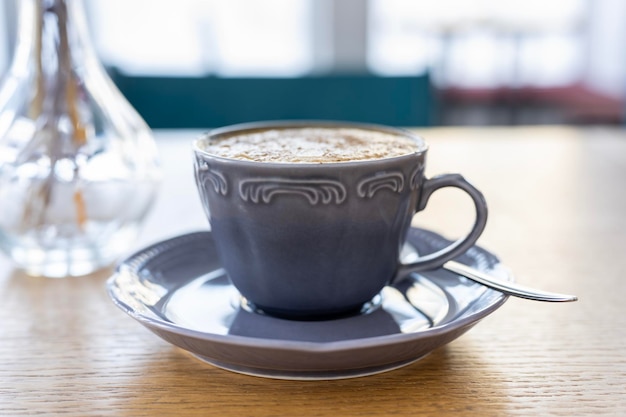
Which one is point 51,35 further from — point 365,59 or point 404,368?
point 365,59

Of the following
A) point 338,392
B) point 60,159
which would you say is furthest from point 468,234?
point 60,159

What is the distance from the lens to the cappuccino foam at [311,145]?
0.44m

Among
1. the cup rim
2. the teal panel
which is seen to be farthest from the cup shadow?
the teal panel

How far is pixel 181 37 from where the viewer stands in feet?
11.6

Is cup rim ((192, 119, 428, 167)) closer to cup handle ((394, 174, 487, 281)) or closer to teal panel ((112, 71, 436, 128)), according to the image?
cup handle ((394, 174, 487, 281))

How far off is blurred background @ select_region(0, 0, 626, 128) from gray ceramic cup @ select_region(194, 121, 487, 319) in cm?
107

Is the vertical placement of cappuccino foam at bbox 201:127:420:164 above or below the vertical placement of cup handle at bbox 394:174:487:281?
above

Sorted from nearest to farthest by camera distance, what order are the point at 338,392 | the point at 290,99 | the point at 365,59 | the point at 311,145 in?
the point at 338,392 < the point at 311,145 < the point at 290,99 < the point at 365,59

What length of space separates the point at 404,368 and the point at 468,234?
11 centimetres

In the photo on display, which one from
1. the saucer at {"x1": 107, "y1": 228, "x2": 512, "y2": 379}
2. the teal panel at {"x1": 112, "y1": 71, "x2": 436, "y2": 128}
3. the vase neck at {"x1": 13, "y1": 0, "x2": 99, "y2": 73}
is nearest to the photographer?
the saucer at {"x1": 107, "y1": 228, "x2": 512, "y2": 379}

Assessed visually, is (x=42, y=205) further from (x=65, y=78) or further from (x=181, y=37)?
(x=181, y=37)

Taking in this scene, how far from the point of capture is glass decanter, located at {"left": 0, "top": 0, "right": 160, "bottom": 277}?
22.4 inches

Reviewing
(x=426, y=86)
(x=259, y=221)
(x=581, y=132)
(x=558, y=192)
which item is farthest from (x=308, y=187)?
(x=426, y=86)

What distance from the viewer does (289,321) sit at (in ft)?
1.44
